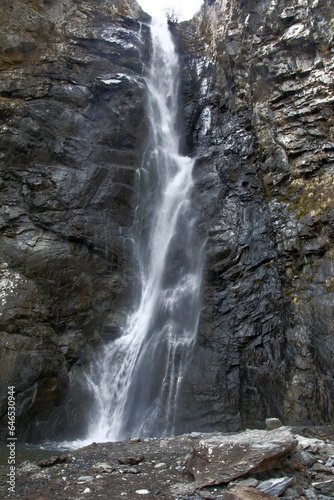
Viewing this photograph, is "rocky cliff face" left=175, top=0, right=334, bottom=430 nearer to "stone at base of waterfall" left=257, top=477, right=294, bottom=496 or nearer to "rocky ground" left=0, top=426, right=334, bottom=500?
"rocky ground" left=0, top=426, right=334, bottom=500

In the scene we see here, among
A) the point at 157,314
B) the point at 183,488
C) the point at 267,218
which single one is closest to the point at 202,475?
the point at 183,488

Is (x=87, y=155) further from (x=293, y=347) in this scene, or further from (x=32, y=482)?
(x=32, y=482)

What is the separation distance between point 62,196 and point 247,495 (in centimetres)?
1257

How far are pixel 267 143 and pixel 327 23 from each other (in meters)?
5.13

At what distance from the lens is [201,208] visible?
15.9 meters

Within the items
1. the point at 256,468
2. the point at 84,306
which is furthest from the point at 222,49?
the point at 256,468

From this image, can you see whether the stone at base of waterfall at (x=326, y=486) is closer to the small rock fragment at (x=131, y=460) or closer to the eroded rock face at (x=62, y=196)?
the small rock fragment at (x=131, y=460)

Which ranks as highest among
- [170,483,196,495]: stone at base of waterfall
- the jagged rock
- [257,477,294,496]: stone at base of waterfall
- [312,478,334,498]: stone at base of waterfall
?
the jagged rock

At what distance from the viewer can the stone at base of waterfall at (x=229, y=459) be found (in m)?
5.50

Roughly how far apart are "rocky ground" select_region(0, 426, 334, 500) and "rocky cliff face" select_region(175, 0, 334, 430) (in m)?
3.94

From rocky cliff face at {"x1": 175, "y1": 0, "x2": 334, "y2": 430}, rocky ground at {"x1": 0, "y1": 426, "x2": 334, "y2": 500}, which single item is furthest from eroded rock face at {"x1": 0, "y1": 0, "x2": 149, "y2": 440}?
rocky ground at {"x1": 0, "y1": 426, "x2": 334, "y2": 500}

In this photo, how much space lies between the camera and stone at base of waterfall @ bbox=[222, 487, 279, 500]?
4566 millimetres

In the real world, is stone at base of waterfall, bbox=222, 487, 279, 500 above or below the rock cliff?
below

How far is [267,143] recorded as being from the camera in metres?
15.8
